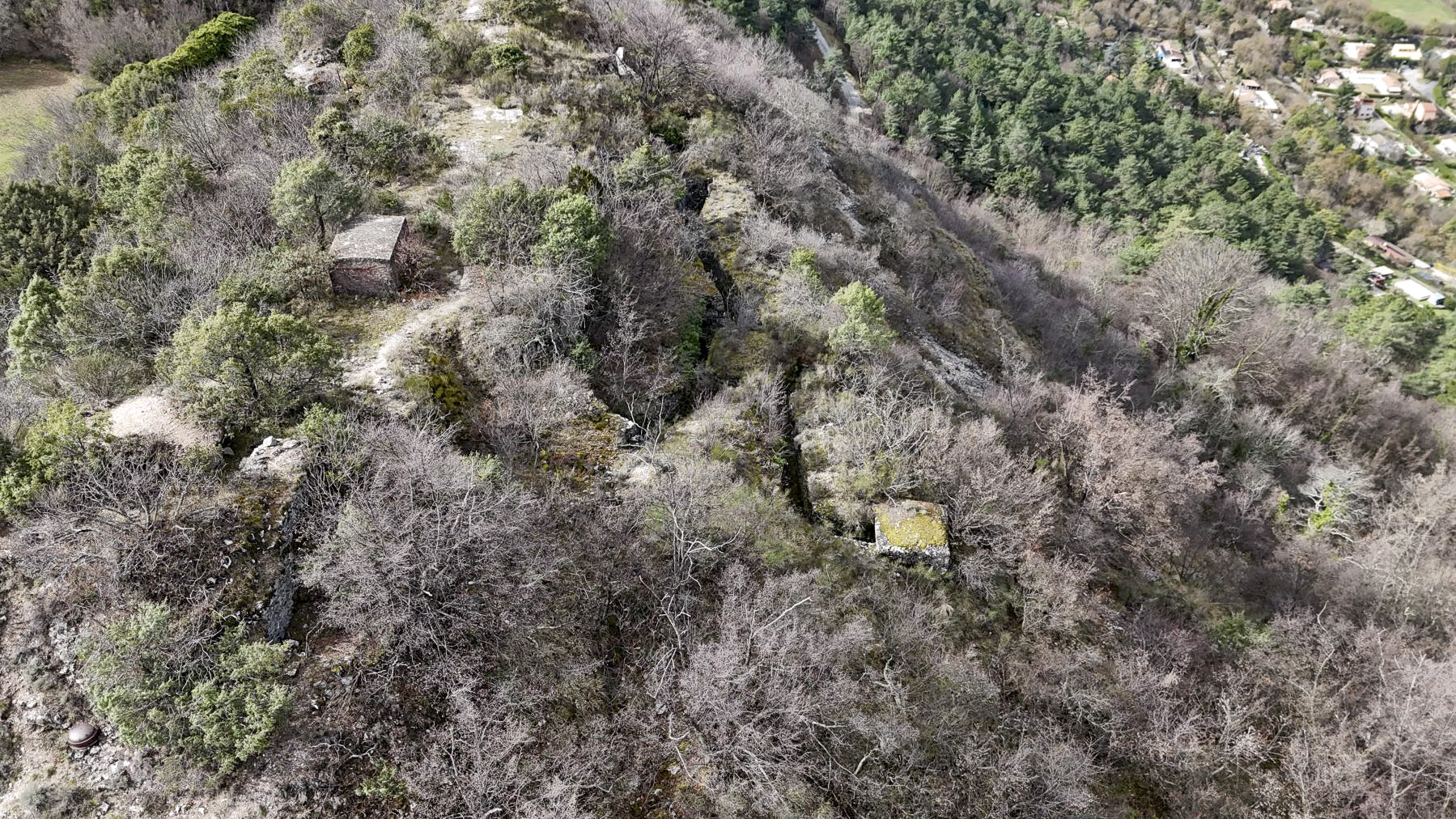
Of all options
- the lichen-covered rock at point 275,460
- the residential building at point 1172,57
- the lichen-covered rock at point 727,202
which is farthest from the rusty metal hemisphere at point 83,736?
the residential building at point 1172,57

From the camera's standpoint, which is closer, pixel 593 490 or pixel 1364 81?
pixel 593 490

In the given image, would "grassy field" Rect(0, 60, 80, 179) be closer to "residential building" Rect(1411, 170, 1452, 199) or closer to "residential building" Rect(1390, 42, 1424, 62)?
"residential building" Rect(1411, 170, 1452, 199)

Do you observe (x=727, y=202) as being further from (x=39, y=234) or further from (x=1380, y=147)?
(x=1380, y=147)

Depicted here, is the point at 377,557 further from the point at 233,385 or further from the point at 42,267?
the point at 42,267

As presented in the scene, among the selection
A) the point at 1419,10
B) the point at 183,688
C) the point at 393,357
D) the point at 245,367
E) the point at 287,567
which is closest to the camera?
the point at 183,688

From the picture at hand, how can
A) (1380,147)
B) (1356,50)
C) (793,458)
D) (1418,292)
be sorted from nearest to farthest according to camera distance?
(793,458)
(1418,292)
(1380,147)
(1356,50)

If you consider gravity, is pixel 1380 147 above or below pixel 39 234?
below

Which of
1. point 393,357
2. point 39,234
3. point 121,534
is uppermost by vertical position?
point 39,234

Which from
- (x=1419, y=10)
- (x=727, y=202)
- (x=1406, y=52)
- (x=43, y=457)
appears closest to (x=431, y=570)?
(x=43, y=457)
